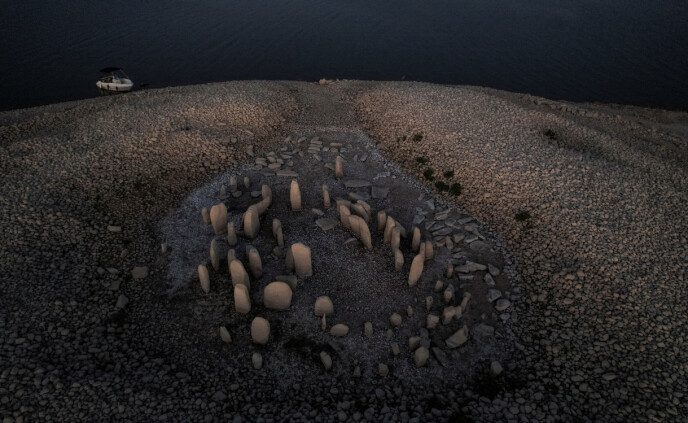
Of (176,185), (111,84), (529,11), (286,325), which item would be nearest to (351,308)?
(286,325)

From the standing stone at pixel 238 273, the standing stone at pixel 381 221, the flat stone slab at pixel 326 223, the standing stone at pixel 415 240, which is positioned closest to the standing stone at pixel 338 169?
the flat stone slab at pixel 326 223

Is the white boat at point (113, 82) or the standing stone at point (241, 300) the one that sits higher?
the white boat at point (113, 82)

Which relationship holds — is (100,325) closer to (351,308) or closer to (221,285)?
(221,285)

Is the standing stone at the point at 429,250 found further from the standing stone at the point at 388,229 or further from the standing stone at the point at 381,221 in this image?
the standing stone at the point at 381,221

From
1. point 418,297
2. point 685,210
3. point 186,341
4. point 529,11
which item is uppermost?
point 529,11

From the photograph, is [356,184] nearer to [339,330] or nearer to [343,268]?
[343,268]

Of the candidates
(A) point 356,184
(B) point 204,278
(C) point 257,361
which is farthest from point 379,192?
(C) point 257,361

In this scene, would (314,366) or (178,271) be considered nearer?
(314,366)
